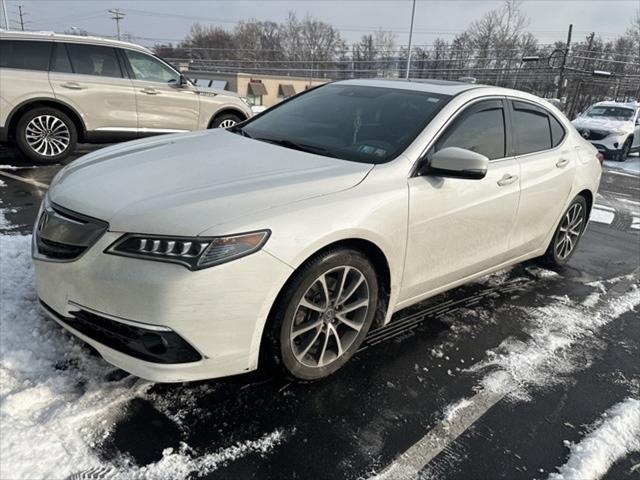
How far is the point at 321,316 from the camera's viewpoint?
8.80 ft

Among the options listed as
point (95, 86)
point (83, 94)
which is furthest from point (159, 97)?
point (83, 94)

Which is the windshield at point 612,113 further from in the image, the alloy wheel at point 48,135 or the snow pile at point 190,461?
the snow pile at point 190,461

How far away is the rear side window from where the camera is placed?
6.70 metres

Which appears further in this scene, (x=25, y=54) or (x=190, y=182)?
(x=25, y=54)

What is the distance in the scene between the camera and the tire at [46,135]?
6.95 m

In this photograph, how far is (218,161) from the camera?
2.90 metres

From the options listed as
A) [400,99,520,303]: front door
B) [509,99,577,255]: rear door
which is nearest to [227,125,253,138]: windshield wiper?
[400,99,520,303]: front door

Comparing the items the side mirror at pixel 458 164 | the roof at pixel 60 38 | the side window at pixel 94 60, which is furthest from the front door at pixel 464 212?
the roof at pixel 60 38

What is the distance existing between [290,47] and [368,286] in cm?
8867

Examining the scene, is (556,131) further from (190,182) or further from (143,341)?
(143,341)

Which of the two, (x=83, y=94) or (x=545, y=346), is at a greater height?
(x=83, y=94)

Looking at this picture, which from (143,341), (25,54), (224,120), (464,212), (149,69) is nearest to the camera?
(143,341)

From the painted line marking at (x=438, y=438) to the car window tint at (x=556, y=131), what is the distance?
2.50 m

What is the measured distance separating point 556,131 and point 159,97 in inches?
239
